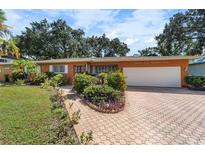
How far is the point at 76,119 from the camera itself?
575 cm

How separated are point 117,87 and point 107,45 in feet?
108

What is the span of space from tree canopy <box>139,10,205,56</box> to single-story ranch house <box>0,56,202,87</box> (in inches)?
449

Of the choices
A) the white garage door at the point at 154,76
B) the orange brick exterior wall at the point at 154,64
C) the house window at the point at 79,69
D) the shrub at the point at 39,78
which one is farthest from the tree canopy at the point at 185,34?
the shrub at the point at 39,78

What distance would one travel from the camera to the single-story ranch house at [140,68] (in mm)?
15922

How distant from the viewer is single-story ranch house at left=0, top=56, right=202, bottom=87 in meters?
15.9

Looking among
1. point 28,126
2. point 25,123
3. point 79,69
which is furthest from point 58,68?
point 28,126

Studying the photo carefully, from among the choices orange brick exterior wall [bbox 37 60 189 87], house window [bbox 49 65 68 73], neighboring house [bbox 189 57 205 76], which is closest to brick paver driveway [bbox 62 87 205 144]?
orange brick exterior wall [bbox 37 60 189 87]

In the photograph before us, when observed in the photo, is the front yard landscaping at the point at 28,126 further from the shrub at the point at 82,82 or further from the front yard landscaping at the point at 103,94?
the shrub at the point at 82,82

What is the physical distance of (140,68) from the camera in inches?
681

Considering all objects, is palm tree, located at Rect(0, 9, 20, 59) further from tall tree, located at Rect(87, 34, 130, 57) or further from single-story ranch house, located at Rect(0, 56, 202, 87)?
tall tree, located at Rect(87, 34, 130, 57)

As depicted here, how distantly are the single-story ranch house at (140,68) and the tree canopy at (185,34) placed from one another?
1139 centimetres

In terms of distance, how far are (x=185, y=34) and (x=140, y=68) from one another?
12589 mm
